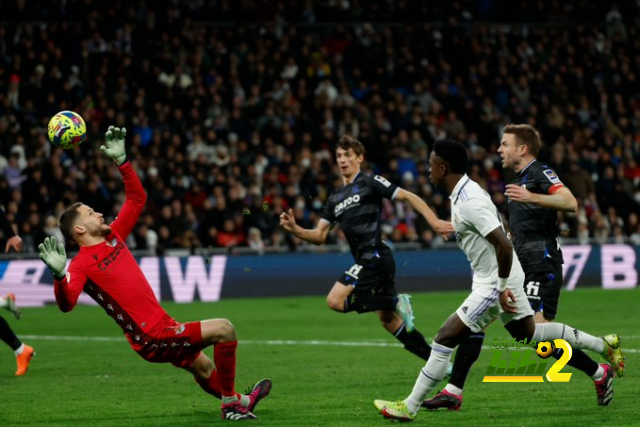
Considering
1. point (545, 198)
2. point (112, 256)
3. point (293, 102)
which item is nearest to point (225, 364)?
point (112, 256)

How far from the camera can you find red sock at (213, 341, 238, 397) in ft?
28.3

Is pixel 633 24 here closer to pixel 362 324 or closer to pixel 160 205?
pixel 160 205

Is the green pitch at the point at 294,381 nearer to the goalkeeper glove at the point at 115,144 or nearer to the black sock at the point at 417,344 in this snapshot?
the black sock at the point at 417,344

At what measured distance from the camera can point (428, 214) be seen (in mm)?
10398

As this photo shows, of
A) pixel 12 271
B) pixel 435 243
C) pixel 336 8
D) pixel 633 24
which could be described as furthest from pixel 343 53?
pixel 12 271

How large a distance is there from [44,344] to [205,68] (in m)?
13.0

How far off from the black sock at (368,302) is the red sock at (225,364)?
3.26 meters

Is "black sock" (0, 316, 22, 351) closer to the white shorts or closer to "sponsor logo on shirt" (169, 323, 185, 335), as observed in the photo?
"sponsor logo on shirt" (169, 323, 185, 335)

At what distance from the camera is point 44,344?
15289 mm

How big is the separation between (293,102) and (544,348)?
732 inches

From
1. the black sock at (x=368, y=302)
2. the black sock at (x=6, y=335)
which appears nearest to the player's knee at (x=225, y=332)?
the black sock at (x=368, y=302)

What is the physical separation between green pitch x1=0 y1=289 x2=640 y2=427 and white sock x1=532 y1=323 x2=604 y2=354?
490 millimetres

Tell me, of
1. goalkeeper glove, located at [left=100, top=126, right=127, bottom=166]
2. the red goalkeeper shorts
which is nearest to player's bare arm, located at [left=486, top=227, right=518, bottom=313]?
the red goalkeeper shorts

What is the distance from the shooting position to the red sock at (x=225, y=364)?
862 cm
